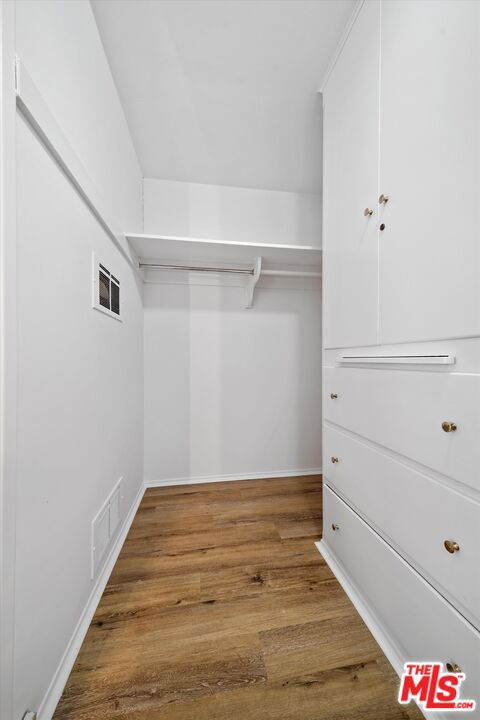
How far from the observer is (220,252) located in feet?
6.35

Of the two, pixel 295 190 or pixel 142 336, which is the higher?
pixel 295 190

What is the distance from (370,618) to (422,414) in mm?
885

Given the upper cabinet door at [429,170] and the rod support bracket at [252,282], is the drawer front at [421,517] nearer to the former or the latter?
the upper cabinet door at [429,170]

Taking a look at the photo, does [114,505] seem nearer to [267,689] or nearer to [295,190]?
[267,689]

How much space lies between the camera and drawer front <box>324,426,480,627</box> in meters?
0.70

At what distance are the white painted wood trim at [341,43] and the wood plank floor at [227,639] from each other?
97.1 inches

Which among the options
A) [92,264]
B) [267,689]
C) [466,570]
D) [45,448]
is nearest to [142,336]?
[92,264]

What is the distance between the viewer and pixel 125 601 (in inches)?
47.0

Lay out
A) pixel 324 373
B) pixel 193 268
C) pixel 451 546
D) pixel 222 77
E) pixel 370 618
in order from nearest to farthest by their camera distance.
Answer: pixel 451 546
pixel 370 618
pixel 222 77
pixel 324 373
pixel 193 268

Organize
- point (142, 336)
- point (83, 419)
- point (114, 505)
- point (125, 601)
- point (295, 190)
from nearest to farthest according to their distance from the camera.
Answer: point (83, 419) → point (125, 601) → point (114, 505) → point (142, 336) → point (295, 190)

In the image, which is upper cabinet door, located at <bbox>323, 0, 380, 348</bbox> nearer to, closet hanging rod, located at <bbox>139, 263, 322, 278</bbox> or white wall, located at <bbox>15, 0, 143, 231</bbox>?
closet hanging rod, located at <bbox>139, 263, 322, 278</bbox>

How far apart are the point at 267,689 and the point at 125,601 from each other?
2.17ft

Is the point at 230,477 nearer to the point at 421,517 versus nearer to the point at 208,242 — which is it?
the point at 421,517

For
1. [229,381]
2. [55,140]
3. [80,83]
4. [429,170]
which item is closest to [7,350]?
[55,140]
